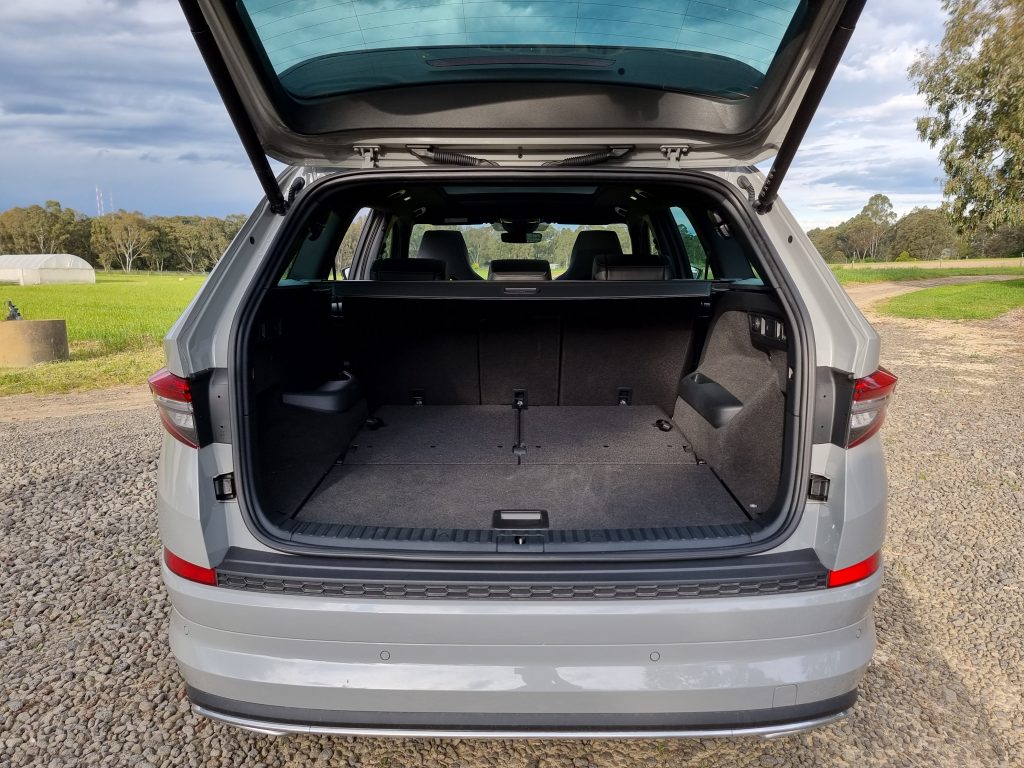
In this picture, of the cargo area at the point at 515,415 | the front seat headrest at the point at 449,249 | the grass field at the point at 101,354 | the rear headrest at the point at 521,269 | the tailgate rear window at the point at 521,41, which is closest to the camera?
the tailgate rear window at the point at 521,41

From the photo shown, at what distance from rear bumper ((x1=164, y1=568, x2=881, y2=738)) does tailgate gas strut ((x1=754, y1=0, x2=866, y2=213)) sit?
3.46 ft

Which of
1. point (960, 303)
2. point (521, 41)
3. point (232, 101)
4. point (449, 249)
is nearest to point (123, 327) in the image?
point (449, 249)

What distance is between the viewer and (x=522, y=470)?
250 cm

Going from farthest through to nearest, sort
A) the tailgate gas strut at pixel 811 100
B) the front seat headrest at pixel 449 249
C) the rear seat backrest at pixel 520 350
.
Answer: the front seat headrest at pixel 449 249
the rear seat backrest at pixel 520 350
the tailgate gas strut at pixel 811 100

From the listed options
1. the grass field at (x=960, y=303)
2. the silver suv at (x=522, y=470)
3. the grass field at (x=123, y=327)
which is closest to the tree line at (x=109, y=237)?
the grass field at (x=123, y=327)

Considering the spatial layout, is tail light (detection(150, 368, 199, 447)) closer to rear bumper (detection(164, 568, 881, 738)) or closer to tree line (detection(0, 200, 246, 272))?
rear bumper (detection(164, 568, 881, 738))

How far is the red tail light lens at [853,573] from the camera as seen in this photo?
1455 mm

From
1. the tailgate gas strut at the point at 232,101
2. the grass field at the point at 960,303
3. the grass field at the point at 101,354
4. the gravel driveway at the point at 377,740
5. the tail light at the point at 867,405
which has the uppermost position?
the tailgate gas strut at the point at 232,101

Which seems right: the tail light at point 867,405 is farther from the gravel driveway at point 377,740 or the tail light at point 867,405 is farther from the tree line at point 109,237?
the tree line at point 109,237

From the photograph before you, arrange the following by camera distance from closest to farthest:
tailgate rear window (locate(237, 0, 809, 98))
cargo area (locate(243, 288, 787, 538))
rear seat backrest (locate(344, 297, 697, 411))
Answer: tailgate rear window (locate(237, 0, 809, 98))
cargo area (locate(243, 288, 787, 538))
rear seat backrest (locate(344, 297, 697, 411))

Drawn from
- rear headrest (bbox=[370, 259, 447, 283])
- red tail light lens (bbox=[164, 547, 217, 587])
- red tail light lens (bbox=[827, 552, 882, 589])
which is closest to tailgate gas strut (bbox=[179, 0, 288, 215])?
red tail light lens (bbox=[164, 547, 217, 587])

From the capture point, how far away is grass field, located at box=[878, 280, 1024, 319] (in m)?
14.5

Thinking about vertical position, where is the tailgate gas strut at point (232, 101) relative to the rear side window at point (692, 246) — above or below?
above

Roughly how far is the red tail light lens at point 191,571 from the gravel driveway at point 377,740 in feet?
2.40
